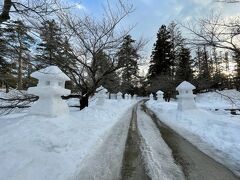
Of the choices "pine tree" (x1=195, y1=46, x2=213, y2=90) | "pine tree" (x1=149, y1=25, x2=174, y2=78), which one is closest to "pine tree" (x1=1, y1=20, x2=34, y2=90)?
"pine tree" (x1=195, y1=46, x2=213, y2=90)

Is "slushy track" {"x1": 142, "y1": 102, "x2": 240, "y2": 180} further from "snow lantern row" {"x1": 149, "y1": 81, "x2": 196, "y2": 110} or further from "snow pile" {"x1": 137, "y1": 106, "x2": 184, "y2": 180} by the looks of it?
"snow lantern row" {"x1": 149, "y1": 81, "x2": 196, "y2": 110}

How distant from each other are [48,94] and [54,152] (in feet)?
11.3

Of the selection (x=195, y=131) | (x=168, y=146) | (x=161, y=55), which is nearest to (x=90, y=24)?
(x=195, y=131)

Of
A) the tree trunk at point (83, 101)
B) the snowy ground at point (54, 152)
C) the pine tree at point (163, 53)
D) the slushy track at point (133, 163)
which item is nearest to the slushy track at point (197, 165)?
the slushy track at point (133, 163)

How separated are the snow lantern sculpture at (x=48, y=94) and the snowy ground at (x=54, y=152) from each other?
836 mm

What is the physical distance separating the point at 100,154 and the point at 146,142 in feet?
5.44

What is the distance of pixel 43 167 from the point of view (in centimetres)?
361

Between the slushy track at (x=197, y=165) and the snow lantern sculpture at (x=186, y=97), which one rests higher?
the snow lantern sculpture at (x=186, y=97)

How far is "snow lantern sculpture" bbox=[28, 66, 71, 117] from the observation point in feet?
23.8

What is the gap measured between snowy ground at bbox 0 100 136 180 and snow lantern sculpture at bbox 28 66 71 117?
0.84 metres

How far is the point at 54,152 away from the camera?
439 cm

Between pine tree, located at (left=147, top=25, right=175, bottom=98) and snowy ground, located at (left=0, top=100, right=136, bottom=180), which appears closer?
snowy ground, located at (left=0, top=100, right=136, bottom=180)

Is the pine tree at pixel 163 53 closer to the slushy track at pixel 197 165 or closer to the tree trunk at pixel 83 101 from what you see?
the tree trunk at pixel 83 101

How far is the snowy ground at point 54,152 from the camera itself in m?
3.44
